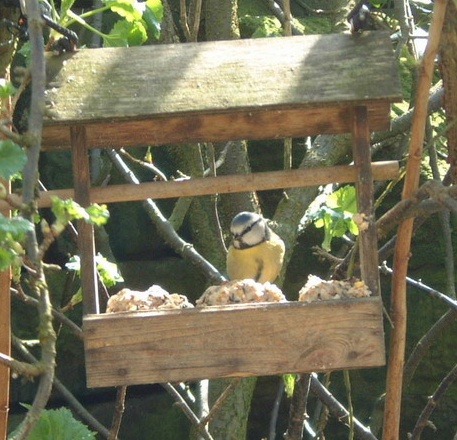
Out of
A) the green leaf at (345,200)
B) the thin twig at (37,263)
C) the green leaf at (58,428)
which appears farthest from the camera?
the green leaf at (345,200)

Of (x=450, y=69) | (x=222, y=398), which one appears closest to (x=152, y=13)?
(x=450, y=69)

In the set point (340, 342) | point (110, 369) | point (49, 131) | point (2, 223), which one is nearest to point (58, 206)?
point (2, 223)

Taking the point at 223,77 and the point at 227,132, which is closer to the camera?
the point at 223,77

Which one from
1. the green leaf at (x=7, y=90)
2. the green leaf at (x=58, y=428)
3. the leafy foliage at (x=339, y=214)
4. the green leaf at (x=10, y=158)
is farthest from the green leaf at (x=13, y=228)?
the leafy foliage at (x=339, y=214)

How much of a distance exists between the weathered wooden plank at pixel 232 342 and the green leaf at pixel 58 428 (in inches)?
25.7

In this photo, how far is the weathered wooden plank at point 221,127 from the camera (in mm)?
2195

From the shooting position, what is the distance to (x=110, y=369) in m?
1.84

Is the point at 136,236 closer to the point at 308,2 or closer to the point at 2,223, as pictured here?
the point at 308,2

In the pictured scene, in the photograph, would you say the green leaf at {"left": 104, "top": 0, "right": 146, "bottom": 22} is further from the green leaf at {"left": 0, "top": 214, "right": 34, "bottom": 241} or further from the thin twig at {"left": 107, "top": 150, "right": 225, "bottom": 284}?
the green leaf at {"left": 0, "top": 214, "right": 34, "bottom": 241}

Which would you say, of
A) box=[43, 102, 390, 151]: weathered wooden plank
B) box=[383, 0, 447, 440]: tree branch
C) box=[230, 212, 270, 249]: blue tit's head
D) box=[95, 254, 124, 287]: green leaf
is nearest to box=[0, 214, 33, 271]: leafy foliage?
box=[43, 102, 390, 151]: weathered wooden plank

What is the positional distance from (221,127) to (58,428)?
96cm

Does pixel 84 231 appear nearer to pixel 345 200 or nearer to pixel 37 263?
pixel 37 263

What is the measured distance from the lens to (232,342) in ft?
6.08

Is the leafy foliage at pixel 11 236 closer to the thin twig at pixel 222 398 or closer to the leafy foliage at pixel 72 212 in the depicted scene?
the leafy foliage at pixel 72 212
